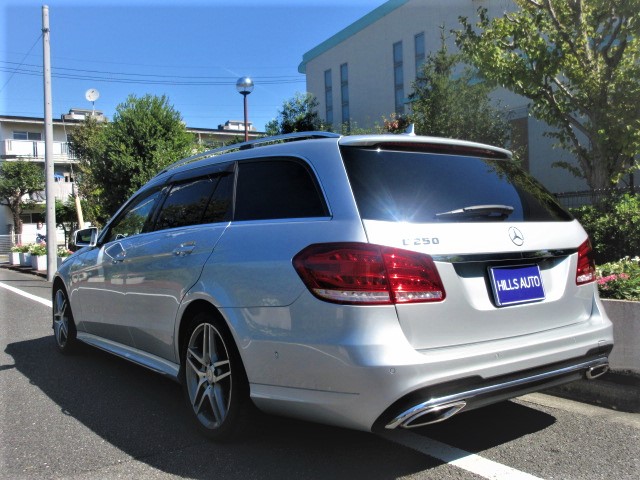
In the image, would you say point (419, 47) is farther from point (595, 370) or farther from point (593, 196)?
→ point (595, 370)

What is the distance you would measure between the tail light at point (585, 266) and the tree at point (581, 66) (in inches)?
173

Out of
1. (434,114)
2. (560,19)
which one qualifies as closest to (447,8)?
(434,114)

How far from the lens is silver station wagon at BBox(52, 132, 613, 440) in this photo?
2.68 metres

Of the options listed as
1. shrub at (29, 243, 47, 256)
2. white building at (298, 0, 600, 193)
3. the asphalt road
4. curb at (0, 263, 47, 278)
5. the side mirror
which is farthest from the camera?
shrub at (29, 243, 47, 256)

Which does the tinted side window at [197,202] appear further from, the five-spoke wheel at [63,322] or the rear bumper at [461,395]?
the five-spoke wheel at [63,322]

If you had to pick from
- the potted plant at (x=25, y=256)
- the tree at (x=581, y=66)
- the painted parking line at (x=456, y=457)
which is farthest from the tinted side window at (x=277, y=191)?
the potted plant at (x=25, y=256)

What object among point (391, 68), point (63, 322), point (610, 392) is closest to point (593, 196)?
point (610, 392)

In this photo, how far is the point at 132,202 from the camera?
5133 mm

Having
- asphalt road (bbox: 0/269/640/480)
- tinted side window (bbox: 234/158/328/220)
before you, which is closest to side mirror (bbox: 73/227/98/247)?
asphalt road (bbox: 0/269/640/480)

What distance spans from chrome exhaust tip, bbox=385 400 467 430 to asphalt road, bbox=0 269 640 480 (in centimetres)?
54

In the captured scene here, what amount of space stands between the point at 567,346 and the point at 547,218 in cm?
76

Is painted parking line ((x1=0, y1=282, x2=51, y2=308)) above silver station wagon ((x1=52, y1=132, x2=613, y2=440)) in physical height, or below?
below

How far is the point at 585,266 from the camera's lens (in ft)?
11.3

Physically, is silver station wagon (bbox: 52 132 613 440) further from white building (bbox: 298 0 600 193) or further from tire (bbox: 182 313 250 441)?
white building (bbox: 298 0 600 193)
